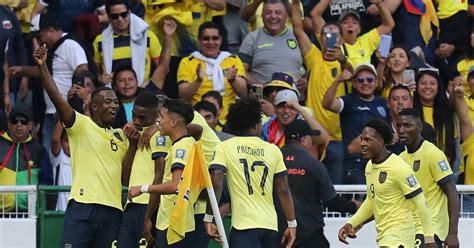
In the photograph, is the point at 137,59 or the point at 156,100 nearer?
the point at 156,100

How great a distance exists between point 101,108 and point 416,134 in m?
3.18

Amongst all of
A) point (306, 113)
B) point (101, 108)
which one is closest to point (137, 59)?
point (306, 113)

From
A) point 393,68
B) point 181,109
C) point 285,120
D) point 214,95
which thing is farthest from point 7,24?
point 181,109

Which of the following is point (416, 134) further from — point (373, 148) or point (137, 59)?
point (137, 59)

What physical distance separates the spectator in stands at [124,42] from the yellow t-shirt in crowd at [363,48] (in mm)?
2593

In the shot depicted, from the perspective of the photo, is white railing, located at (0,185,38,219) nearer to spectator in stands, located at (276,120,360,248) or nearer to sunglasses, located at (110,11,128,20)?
spectator in stands, located at (276,120,360,248)

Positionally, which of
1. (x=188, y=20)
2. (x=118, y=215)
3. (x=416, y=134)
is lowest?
(x=118, y=215)

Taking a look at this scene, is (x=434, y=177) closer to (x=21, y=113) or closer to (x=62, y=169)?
(x=62, y=169)

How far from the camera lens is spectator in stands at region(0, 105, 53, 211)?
16.1m

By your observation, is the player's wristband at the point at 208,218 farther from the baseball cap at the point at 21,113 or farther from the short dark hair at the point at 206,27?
the short dark hair at the point at 206,27

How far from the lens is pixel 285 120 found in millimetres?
16375

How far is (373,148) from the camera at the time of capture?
534 inches

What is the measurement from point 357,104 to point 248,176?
4.17 metres

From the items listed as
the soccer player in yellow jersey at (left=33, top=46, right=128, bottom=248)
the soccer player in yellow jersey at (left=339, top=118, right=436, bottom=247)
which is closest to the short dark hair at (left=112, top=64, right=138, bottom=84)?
the soccer player in yellow jersey at (left=33, top=46, right=128, bottom=248)
